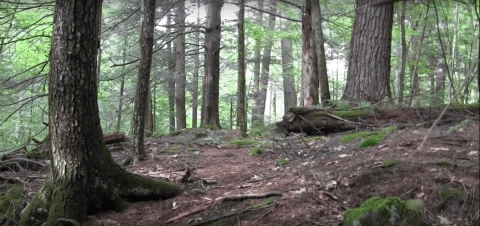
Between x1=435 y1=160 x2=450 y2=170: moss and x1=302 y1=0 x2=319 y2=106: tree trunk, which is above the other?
x1=302 y1=0 x2=319 y2=106: tree trunk

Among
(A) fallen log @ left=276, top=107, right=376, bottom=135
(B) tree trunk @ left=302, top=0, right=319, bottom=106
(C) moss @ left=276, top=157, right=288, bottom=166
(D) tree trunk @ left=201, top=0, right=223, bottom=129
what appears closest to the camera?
(C) moss @ left=276, top=157, right=288, bottom=166

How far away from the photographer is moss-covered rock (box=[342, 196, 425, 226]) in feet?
10.2

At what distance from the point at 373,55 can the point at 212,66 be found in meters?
6.65

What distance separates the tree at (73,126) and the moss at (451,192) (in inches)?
149

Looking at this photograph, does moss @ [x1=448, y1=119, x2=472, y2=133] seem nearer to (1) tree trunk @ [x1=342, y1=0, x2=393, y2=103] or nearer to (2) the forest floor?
(2) the forest floor

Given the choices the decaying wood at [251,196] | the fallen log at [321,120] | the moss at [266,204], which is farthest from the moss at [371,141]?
the moss at [266,204]

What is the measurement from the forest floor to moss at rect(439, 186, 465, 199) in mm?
25

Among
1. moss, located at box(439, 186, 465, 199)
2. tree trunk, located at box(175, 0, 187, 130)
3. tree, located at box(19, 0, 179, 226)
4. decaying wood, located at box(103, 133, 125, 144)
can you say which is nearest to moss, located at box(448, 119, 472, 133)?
moss, located at box(439, 186, 465, 199)

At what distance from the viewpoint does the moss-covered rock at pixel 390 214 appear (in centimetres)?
310

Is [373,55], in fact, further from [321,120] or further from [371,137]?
[371,137]

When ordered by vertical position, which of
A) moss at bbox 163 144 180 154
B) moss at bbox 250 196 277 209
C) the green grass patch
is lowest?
moss at bbox 250 196 277 209

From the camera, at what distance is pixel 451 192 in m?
3.26

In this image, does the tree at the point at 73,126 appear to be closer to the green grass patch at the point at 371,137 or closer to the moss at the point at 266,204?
the moss at the point at 266,204

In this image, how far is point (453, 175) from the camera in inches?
134
